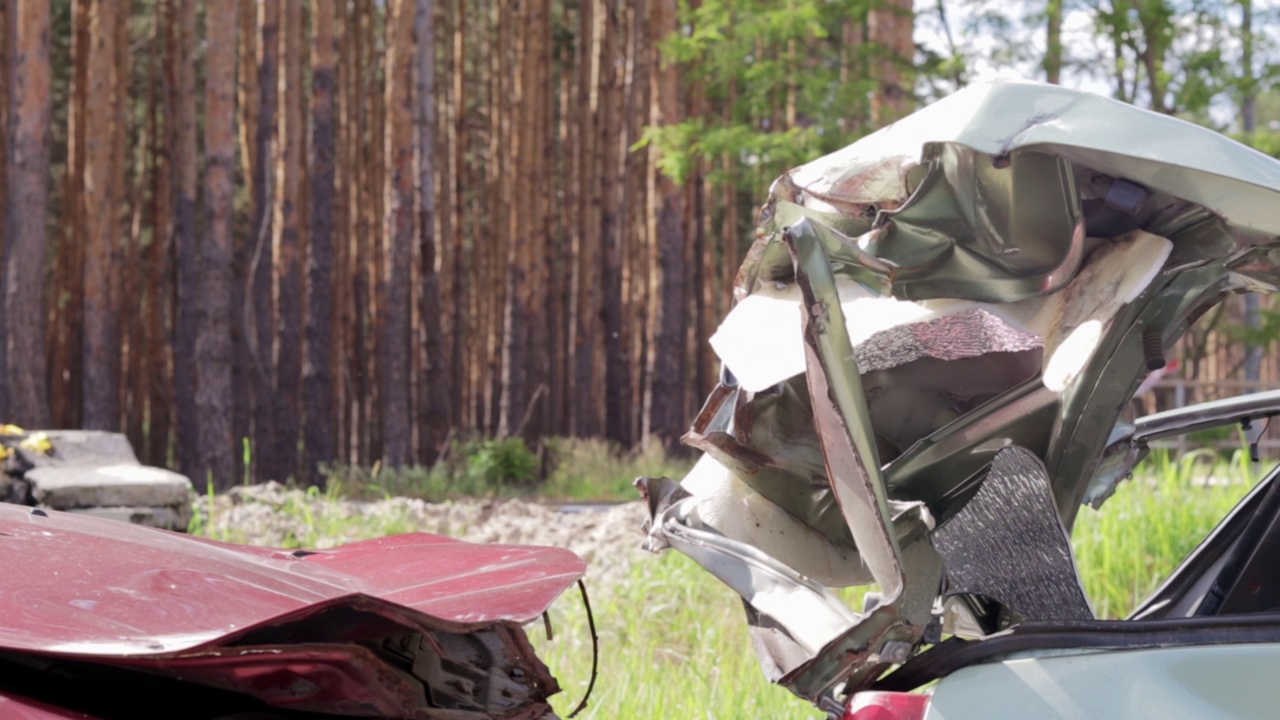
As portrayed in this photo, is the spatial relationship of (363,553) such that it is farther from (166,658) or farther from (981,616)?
(981,616)

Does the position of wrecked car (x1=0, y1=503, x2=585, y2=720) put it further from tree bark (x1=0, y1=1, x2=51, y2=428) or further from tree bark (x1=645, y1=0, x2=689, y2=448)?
tree bark (x1=645, y1=0, x2=689, y2=448)

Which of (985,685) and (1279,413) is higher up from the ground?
(1279,413)

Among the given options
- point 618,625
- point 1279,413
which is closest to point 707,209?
point 618,625

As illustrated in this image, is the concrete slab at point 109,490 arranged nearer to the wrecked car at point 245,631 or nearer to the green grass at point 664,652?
the green grass at point 664,652

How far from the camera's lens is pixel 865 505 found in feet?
6.27

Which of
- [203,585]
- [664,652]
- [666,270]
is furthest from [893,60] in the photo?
[203,585]

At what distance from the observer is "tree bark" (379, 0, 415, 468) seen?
1623cm

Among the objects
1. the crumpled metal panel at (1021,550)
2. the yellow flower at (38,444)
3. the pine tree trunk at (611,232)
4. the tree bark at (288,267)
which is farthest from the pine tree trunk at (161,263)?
the crumpled metal panel at (1021,550)

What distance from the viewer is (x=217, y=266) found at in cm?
1464

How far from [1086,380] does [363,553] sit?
1520 millimetres

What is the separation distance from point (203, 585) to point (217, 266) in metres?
13.4

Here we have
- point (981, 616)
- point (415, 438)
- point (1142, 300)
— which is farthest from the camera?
point (415, 438)

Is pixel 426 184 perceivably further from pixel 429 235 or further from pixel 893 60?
pixel 893 60

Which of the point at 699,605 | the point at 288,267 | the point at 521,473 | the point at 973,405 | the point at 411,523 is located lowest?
the point at 521,473
